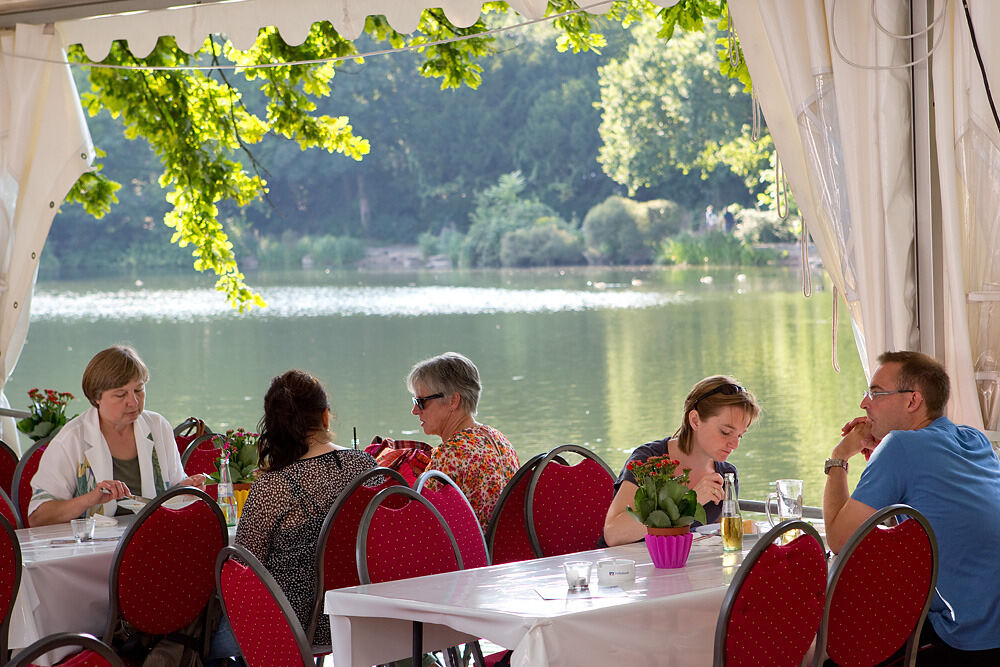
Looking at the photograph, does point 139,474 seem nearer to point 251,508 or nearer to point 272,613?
point 251,508

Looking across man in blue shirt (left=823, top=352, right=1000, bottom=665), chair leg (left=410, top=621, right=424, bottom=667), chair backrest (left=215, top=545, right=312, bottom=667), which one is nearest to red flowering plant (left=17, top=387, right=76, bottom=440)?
chair backrest (left=215, top=545, right=312, bottom=667)

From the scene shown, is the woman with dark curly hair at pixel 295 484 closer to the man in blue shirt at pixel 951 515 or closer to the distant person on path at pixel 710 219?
the man in blue shirt at pixel 951 515

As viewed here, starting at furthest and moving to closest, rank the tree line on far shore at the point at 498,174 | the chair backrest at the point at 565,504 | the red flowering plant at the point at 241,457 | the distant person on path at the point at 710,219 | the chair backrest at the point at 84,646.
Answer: the tree line on far shore at the point at 498,174 < the distant person on path at the point at 710,219 < the red flowering plant at the point at 241,457 < the chair backrest at the point at 565,504 < the chair backrest at the point at 84,646

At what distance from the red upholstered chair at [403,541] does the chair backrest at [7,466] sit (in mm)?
2532

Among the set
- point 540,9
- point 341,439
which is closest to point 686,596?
point 540,9

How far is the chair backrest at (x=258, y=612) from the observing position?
2.58 m

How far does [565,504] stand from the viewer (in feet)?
13.0

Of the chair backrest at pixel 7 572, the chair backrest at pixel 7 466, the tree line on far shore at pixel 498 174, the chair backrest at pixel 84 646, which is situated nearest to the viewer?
the chair backrest at pixel 84 646

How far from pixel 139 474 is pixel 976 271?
9.61ft

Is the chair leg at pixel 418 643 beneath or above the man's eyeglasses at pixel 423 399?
beneath

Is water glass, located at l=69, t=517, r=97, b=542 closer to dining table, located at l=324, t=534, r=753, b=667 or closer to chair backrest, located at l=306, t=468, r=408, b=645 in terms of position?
chair backrest, located at l=306, t=468, r=408, b=645

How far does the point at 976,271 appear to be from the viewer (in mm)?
4137

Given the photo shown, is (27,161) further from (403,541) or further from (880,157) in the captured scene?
(880,157)

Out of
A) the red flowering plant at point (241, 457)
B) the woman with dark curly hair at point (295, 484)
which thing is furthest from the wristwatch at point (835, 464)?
the red flowering plant at point (241, 457)
